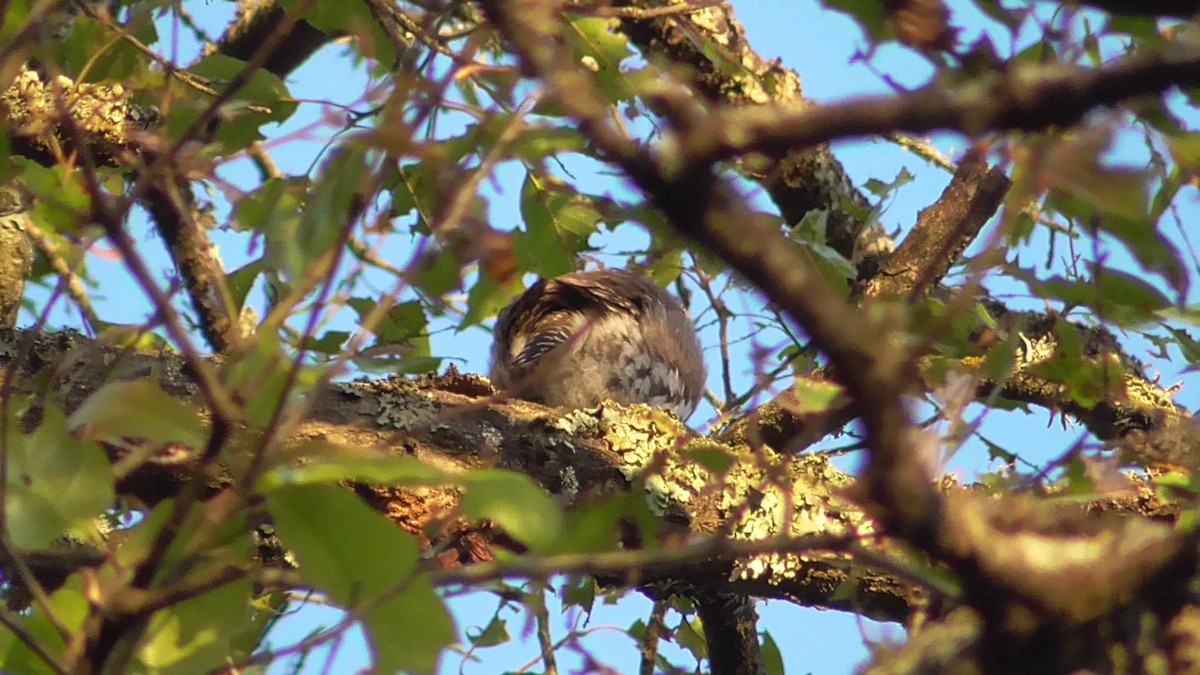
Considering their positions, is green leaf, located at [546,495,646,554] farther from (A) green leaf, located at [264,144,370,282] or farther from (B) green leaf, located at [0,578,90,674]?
(B) green leaf, located at [0,578,90,674]

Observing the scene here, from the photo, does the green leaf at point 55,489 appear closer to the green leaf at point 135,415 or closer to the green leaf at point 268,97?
the green leaf at point 135,415

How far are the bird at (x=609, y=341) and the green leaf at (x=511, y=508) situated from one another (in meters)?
2.94

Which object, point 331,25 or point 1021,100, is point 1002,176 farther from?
point 1021,100

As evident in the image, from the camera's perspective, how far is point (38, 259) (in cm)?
405

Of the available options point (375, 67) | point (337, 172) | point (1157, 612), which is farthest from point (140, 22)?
point (1157, 612)

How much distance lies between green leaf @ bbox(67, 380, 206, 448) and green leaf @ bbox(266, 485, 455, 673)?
123 millimetres

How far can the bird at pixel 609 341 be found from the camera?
4.27 metres

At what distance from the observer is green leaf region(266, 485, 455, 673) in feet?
3.58

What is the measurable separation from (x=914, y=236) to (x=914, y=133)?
9.23ft

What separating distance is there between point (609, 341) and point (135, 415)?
3364mm

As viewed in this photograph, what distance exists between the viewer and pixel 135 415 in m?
1.15

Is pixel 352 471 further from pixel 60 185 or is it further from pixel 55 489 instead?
pixel 60 185

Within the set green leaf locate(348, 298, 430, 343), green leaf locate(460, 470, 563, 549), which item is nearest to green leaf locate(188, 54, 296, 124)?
green leaf locate(348, 298, 430, 343)

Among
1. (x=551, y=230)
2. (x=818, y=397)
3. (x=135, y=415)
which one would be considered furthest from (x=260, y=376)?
(x=551, y=230)
